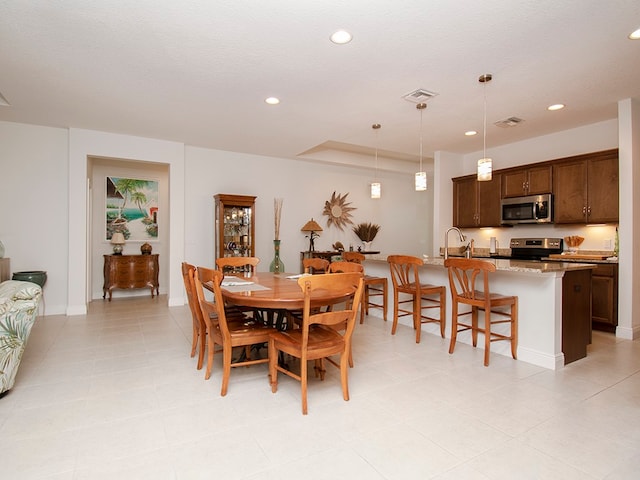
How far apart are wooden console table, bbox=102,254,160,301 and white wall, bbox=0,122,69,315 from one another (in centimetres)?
98

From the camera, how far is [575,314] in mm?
3121

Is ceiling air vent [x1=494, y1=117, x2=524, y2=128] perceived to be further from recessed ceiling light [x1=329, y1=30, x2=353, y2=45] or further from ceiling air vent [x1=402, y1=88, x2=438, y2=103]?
recessed ceiling light [x1=329, y1=30, x2=353, y2=45]

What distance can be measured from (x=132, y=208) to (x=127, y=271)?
1.15 metres

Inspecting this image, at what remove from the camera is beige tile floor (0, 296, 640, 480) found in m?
1.68

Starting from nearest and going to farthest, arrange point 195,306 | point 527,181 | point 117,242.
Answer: point 195,306 → point 527,181 → point 117,242

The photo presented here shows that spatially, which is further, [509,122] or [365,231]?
[365,231]

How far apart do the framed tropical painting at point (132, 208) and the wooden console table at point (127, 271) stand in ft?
1.61

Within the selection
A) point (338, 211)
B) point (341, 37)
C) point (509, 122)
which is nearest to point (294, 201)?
point (338, 211)

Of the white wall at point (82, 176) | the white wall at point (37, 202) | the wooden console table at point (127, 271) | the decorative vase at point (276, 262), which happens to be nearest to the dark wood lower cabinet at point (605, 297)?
the decorative vase at point (276, 262)

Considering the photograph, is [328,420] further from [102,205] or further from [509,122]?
[102,205]

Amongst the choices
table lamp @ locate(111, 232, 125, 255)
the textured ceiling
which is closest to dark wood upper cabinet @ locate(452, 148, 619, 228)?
the textured ceiling

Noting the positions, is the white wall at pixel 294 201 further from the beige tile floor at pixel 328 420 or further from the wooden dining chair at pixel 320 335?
the wooden dining chair at pixel 320 335

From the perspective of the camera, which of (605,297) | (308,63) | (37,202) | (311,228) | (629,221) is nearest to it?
(308,63)

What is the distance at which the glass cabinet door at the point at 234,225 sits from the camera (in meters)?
5.51
